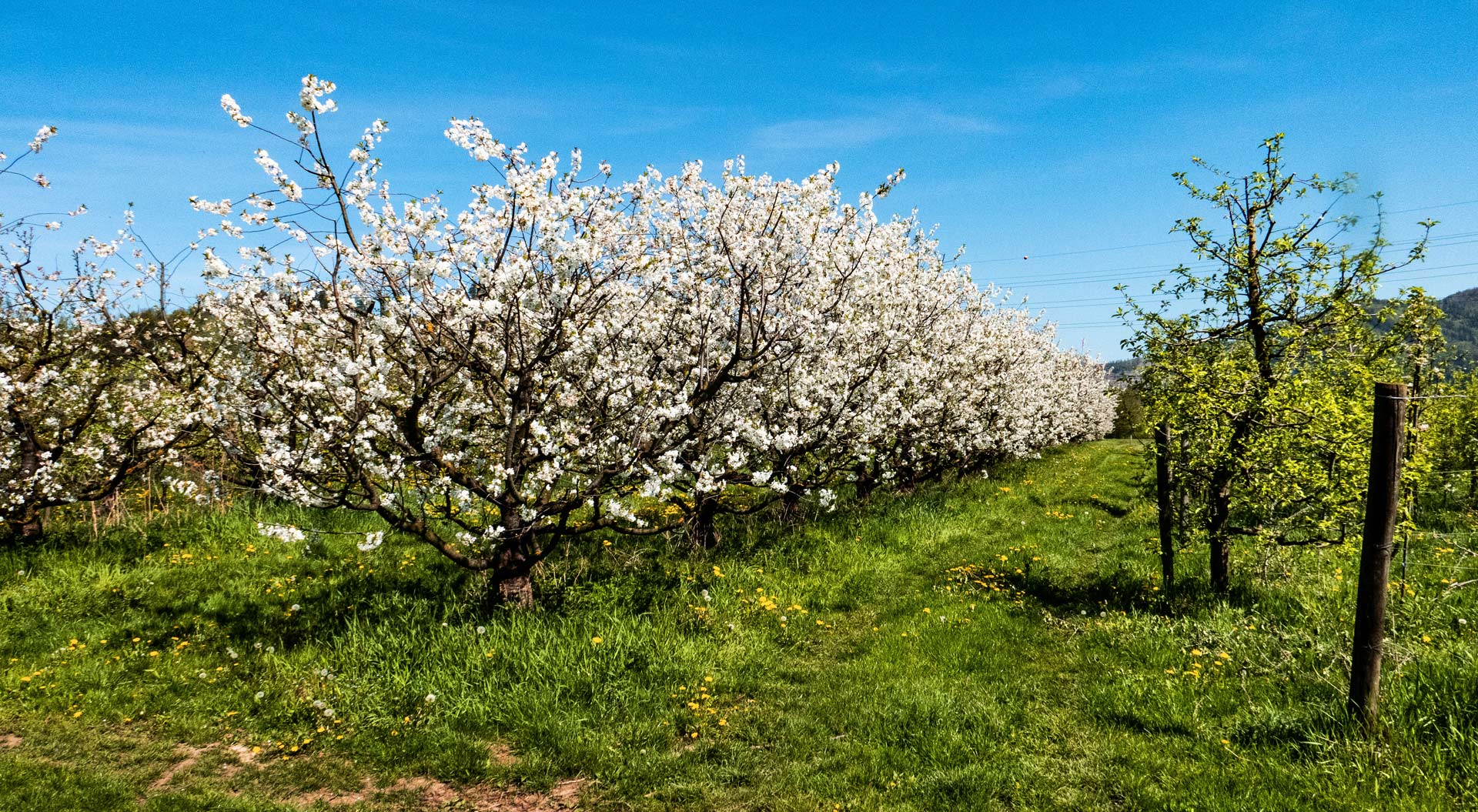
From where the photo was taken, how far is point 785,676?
8.13 m

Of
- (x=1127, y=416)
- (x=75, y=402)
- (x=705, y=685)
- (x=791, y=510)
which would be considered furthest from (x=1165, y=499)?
(x=1127, y=416)

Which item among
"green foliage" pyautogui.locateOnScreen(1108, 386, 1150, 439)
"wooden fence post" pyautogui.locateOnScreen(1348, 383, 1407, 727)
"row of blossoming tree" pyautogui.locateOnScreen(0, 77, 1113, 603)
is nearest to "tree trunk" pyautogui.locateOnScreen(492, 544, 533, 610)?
"row of blossoming tree" pyautogui.locateOnScreen(0, 77, 1113, 603)

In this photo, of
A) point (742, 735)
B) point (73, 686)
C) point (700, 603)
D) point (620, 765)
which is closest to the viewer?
point (620, 765)

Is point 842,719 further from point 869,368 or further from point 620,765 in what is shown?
point 869,368

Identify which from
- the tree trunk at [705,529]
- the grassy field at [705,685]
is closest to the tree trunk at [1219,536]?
the grassy field at [705,685]

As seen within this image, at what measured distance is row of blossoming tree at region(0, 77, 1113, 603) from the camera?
7219 mm

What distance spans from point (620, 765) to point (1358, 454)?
8.94m

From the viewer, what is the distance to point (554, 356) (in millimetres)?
8484

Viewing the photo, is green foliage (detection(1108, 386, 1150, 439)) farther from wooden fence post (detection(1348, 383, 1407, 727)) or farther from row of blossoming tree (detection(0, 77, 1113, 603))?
wooden fence post (detection(1348, 383, 1407, 727))

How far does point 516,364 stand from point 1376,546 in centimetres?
855

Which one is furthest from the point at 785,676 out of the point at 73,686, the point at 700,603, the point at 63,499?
the point at 63,499

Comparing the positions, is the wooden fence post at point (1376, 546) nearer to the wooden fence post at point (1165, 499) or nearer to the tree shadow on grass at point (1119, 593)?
the tree shadow on grass at point (1119, 593)

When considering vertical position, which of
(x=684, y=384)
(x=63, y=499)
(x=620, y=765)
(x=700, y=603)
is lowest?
(x=620, y=765)

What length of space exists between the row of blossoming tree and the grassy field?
4.34 feet
